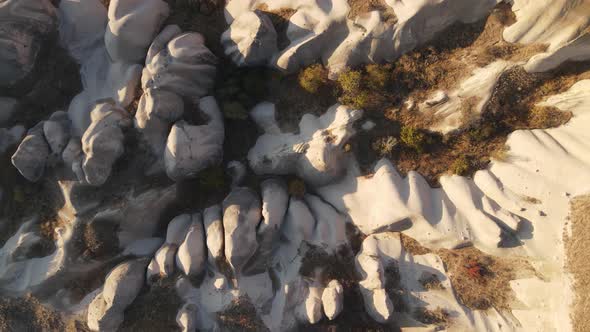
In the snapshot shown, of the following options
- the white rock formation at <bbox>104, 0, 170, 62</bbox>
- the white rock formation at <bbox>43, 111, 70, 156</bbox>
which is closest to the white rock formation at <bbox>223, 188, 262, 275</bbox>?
the white rock formation at <bbox>43, 111, 70, 156</bbox>

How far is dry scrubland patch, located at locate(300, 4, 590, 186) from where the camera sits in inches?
438

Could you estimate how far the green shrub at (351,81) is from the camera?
38.8 feet

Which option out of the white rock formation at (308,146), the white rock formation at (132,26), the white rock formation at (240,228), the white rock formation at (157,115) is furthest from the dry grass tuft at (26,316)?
the white rock formation at (132,26)

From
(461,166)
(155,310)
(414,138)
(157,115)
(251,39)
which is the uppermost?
(251,39)

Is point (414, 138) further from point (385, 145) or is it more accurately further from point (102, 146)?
point (102, 146)

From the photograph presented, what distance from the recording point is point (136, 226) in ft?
41.7

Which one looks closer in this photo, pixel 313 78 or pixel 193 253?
pixel 193 253

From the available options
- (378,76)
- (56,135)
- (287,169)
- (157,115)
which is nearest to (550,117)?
(378,76)

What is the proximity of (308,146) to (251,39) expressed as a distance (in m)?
4.30

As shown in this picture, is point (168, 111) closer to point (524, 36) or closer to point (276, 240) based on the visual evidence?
point (276, 240)

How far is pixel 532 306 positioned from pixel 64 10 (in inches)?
784

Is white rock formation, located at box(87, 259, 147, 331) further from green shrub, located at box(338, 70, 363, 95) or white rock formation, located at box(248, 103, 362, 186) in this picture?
green shrub, located at box(338, 70, 363, 95)

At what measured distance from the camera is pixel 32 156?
1234 centimetres

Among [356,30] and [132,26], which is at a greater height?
[356,30]
